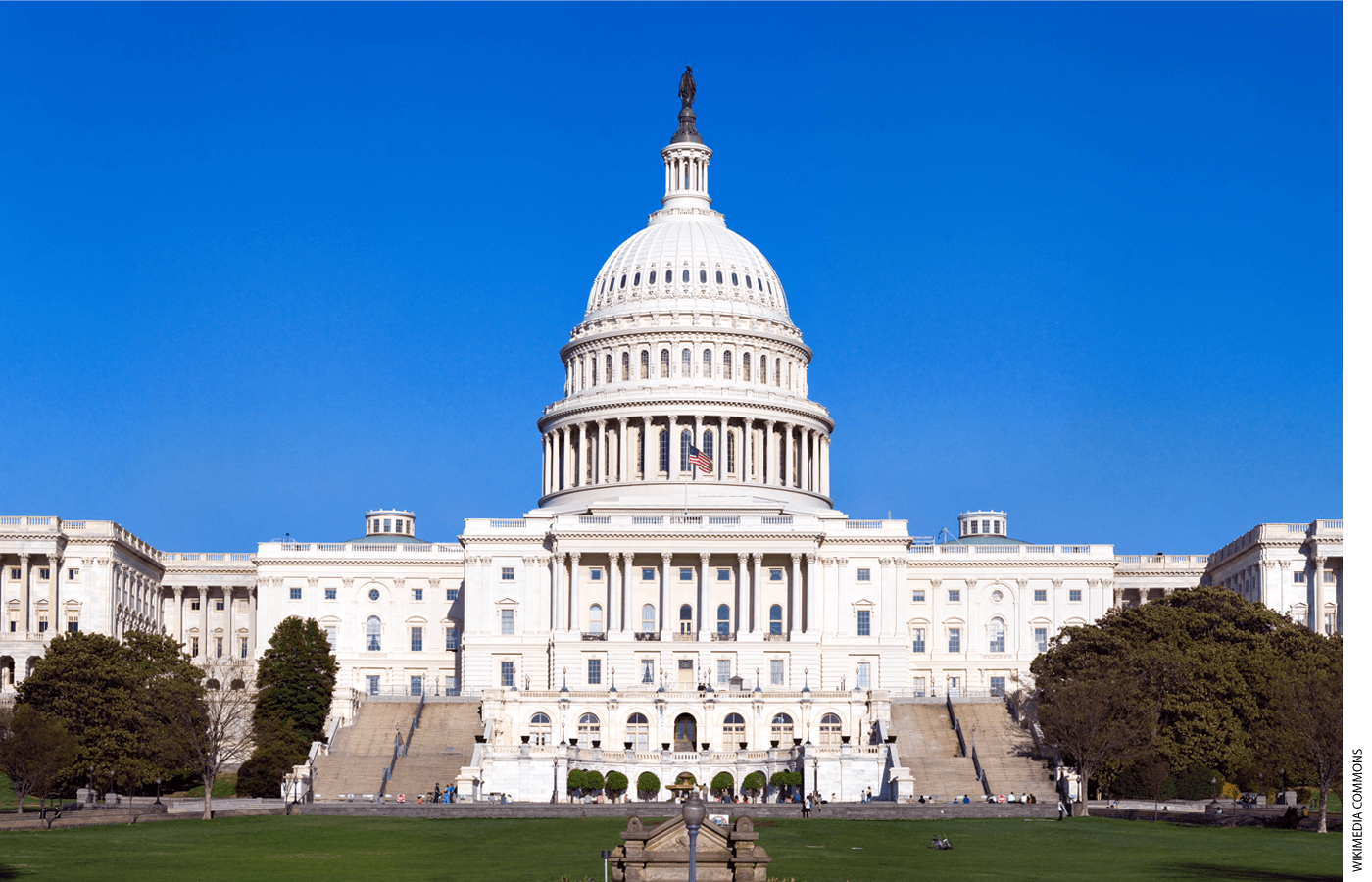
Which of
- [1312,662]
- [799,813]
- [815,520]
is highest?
[815,520]

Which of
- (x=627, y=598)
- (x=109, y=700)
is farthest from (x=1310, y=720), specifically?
(x=627, y=598)

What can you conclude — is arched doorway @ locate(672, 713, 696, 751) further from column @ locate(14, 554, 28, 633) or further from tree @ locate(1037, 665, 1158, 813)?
column @ locate(14, 554, 28, 633)

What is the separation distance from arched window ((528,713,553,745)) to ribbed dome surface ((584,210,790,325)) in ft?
161

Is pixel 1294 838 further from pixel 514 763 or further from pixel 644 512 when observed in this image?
pixel 644 512

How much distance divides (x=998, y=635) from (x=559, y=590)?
35473 millimetres

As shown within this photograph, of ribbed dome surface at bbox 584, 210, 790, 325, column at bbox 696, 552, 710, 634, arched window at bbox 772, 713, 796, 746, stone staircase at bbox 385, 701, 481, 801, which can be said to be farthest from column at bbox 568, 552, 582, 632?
ribbed dome surface at bbox 584, 210, 790, 325

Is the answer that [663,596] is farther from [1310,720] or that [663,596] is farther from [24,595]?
[1310,720]

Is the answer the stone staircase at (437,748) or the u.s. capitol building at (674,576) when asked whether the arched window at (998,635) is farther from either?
the stone staircase at (437,748)

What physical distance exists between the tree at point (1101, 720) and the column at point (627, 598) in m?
40.2

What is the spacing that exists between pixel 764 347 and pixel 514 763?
202 feet

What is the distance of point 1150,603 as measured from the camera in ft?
340

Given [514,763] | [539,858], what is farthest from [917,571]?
[539,858]

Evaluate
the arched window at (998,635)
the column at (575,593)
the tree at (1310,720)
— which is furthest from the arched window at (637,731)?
the arched window at (998,635)

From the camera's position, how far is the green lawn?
1779 inches
